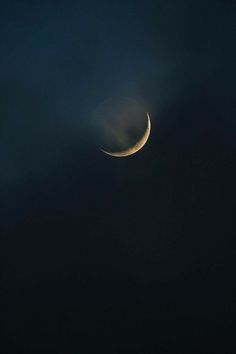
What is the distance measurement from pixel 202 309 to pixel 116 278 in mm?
3078

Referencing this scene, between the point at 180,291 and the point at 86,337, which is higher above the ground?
the point at 180,291

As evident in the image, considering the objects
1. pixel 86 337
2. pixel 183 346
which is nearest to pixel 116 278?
pixel 86 337

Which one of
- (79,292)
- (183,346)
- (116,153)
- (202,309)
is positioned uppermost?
(116,153)

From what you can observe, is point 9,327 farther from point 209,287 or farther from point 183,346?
point 209,287

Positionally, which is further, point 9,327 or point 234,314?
point 9,327

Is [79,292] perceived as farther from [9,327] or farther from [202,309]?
[202,309]

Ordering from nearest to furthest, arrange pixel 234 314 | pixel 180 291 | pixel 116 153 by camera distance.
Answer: pixel 116 153 → pixel 234 314 → pixel 180 291

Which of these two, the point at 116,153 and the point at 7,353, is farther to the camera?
the point at 7,353

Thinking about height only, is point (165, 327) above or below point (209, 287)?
below

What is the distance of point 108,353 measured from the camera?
11.0 metres

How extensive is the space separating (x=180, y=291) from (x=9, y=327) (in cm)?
607

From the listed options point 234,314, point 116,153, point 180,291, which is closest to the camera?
point 116,153

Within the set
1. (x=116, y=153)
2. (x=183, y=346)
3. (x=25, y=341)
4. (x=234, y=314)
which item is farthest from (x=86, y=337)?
(x=116, y=153)

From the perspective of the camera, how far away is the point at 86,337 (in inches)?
452
